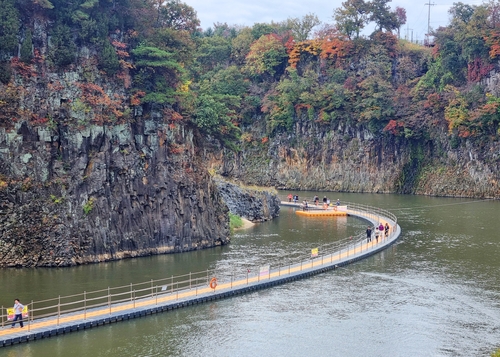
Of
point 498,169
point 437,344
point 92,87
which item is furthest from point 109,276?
point 498,169

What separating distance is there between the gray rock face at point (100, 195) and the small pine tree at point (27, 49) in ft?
17.8

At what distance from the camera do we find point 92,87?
201 feet

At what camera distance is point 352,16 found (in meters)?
141

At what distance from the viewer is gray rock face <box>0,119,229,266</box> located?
56.8 metres

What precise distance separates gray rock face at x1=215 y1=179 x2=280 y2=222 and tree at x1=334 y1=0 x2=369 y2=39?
60050 mm

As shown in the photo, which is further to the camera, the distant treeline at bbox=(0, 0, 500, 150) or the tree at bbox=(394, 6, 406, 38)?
the tree at bbox=(394, 6, 406, 38)

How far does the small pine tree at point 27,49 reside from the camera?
192ft

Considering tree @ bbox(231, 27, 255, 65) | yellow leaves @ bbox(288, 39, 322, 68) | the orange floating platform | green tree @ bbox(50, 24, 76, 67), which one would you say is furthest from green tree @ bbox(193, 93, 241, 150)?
tree @ bbox(231, 27, 255, 65)

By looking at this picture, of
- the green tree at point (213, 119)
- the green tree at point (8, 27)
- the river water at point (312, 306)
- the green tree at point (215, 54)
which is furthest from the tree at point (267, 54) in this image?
the green tree at point (8, 27)

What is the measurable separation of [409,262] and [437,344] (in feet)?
77.5

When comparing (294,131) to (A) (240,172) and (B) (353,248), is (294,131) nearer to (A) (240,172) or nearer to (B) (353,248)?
(A) (240,172)

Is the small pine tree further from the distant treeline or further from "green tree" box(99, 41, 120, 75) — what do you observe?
"green tree" box(99, 41, 120, 75)

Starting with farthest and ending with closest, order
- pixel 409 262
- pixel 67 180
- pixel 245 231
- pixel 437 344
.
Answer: pixel 245 231 < pixel 409 262 < pixel 67 180 < pixel 437 344

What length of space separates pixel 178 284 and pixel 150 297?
484cm
